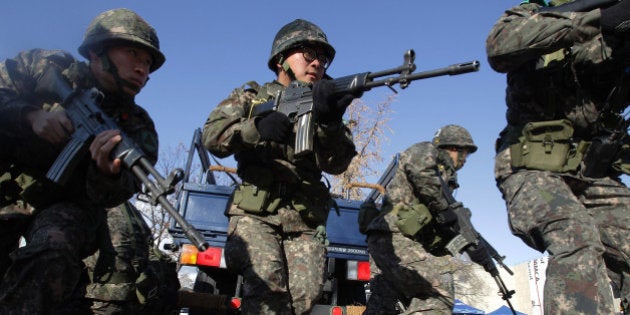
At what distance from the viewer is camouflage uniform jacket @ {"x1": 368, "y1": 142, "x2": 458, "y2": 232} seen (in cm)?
542

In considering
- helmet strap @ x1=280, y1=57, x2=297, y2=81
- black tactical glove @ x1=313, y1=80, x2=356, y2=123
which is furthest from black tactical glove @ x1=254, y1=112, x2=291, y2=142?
helmet strap @ x1=280, y1=57, x2=297, y2=81

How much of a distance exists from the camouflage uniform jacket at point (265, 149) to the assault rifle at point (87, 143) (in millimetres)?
789

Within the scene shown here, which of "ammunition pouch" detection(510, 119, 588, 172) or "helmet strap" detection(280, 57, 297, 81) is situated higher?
"helmet strap" detection(280, 57, 297, 81)

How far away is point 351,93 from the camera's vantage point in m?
3.32

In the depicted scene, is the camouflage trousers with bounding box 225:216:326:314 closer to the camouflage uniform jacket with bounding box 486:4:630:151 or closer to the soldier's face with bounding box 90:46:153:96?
the soldier's face with bounding box 90:46:153:96

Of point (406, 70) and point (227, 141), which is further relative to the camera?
point (227, 141)

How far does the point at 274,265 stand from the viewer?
11.0 ft

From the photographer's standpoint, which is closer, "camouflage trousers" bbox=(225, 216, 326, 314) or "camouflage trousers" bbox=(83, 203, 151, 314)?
"camouflage trousers" bbox=(225, 216, 326, 314)

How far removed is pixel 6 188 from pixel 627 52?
4087mm

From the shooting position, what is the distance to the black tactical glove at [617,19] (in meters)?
3.13

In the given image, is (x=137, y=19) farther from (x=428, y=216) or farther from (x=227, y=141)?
(x=428, y=216)

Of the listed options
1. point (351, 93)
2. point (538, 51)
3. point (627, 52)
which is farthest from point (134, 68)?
point (627, 52)

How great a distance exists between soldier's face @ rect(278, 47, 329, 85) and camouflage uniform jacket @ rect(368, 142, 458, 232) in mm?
1929

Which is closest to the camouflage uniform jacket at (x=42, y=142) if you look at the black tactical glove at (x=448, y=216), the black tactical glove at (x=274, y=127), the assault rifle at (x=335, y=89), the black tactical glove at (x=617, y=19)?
the black tactical glove at (x=274, y=127)
